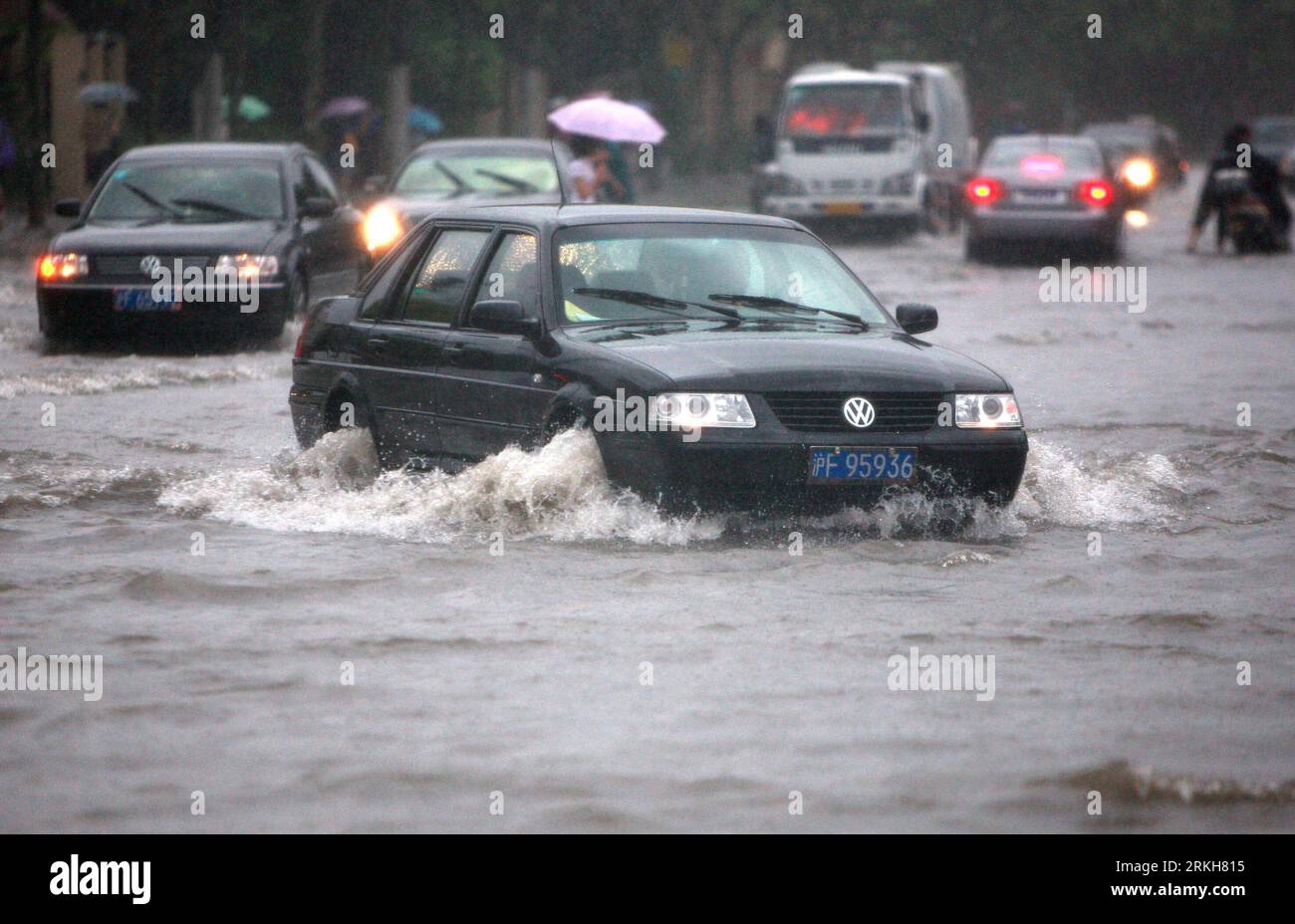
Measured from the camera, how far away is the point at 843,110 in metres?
35.1

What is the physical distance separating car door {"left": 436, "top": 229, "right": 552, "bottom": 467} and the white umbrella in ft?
38.2

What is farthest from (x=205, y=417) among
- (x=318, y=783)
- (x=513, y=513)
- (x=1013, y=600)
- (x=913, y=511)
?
(x=318, y=783)

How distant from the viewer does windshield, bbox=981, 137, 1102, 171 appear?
99.0 feet

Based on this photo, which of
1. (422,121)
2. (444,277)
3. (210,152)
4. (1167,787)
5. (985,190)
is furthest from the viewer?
(422,121)

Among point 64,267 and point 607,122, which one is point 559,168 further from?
point 64,267

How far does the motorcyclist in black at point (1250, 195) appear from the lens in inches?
1276

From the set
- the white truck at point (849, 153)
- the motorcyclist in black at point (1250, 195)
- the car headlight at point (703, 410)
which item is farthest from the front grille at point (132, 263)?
the motorcyclist in black at point (1250, 195)

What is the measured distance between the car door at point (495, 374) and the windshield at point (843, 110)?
24.9m

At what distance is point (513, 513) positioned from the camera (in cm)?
947

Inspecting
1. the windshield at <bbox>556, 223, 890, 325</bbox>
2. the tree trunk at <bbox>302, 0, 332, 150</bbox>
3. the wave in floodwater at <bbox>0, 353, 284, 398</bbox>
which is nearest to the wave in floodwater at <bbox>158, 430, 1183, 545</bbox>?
the windshield at <bbox>556, 223, 890, 325</bbox>

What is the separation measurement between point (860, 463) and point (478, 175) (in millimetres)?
13710

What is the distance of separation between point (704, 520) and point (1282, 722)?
2925mm

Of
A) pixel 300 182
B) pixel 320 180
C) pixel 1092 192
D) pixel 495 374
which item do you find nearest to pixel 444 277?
pixel 495 374
